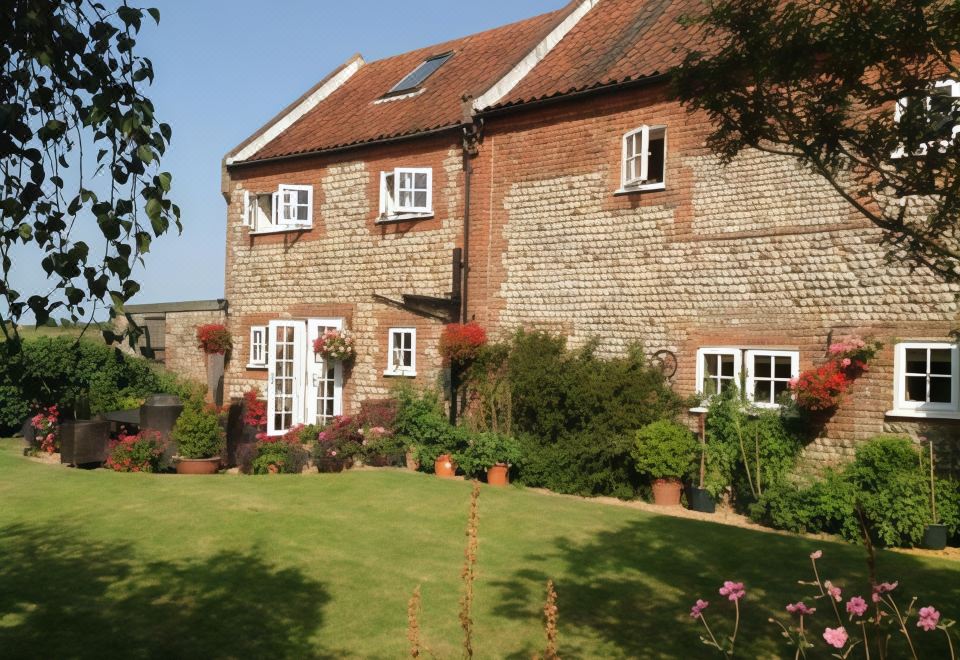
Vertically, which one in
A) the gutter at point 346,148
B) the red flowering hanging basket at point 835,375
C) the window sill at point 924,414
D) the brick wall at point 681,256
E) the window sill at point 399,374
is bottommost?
the window sill at point 924,414

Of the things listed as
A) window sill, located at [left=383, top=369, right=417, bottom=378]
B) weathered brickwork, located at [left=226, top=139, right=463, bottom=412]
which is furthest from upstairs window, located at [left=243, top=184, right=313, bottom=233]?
window sill, located at [left=383, top=369, right=417, bottom=378]

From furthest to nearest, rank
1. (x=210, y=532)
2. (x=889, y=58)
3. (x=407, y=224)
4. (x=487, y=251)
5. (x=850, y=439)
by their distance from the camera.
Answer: (x=407, y=224) → (x=487, y=251) → (x=850, y=439) → (x=210, y=532) → (x=889, y=58)

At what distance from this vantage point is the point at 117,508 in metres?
12.3

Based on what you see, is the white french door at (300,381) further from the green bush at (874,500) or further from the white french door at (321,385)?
the green bush at (874,500)

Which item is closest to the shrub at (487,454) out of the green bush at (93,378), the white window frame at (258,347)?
the white window frame at (258,347)

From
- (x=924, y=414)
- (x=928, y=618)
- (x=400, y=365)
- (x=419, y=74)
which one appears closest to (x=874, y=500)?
(x=924, y=414)

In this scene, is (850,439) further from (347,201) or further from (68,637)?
(347,201)

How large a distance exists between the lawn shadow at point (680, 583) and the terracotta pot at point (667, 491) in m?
1.97

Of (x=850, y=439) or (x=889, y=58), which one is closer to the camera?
(x=889, y=58)

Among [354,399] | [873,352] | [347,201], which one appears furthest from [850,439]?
[347,201]

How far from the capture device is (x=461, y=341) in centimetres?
1714

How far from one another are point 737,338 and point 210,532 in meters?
8.17

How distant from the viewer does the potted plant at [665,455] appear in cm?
1419

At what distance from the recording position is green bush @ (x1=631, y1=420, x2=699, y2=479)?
46.5ft
